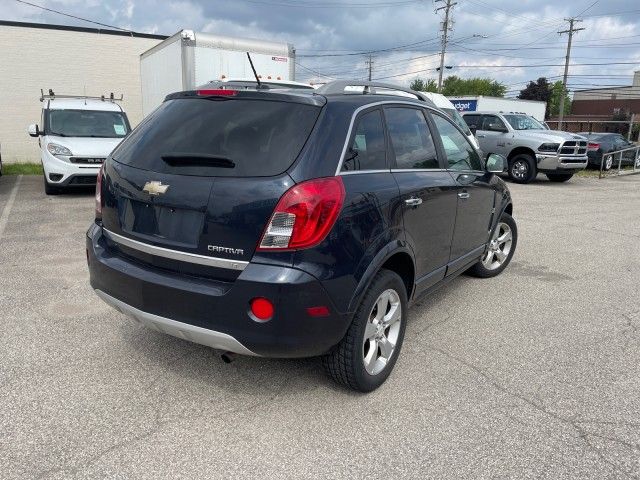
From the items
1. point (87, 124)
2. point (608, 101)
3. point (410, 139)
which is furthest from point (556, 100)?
point (410, 139)

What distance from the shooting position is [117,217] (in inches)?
122

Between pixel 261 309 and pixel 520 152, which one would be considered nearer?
pixel 261 309

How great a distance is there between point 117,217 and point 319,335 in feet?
4.67

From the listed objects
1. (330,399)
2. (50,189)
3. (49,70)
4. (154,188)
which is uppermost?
(49,70)

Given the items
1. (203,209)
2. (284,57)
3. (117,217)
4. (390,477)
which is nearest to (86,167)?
(284,57)

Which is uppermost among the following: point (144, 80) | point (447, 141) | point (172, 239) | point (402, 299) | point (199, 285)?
point (144, 80)

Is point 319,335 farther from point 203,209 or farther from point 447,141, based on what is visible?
point 447,141

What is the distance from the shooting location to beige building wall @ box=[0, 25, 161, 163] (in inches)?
683

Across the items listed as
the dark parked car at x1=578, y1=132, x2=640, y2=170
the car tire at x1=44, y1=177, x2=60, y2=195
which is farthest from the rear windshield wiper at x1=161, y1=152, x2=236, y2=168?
the dark parked car at x1=578, y1=132, x2=640, y2=170

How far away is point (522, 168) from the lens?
1506cm

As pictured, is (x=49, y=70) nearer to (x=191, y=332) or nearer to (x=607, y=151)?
(x=191, y=332)

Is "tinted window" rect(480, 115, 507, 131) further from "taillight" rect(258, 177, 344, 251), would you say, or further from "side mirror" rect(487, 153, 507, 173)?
"taillight" rect(258, 177, 344, 251)

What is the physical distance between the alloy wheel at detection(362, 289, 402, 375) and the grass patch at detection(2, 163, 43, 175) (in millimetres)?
14579

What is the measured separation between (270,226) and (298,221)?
14cm
